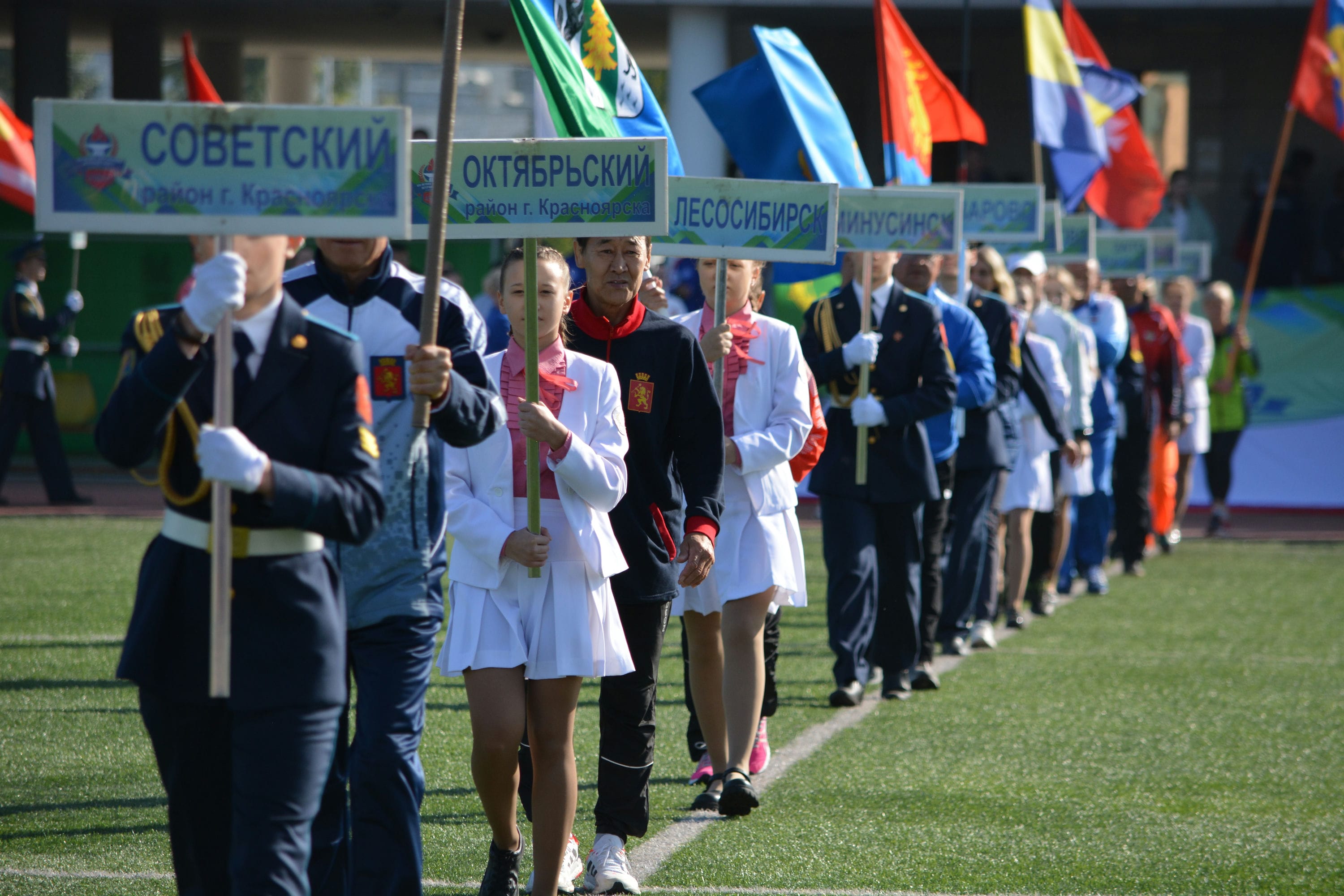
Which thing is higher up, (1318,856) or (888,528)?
(888,528)

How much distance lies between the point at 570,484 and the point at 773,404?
73.0 inches

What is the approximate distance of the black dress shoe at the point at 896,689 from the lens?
8.58 m

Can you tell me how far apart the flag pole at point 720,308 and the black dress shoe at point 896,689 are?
2728 mm

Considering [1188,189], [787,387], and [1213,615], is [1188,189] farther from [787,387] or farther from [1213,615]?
[787,387]

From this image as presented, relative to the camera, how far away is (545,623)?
15.4 feet

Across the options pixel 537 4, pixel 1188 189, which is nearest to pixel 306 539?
pixel 537 4

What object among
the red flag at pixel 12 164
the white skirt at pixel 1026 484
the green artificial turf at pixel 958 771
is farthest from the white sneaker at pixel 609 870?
the red flag at pixel 12 164

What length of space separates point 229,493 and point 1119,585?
1116 cm

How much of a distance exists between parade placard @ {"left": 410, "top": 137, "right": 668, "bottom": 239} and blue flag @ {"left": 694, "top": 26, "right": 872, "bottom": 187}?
2831 mm

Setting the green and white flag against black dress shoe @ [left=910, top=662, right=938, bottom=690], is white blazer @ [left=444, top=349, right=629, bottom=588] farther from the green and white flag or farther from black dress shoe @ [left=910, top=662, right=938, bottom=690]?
black dress shoe @ [left=910, top=662, right=938, bottom=690]

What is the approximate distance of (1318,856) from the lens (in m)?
5.71

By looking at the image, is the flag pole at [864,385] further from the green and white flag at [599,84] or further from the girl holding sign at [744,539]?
the green and white flag at [599,84]

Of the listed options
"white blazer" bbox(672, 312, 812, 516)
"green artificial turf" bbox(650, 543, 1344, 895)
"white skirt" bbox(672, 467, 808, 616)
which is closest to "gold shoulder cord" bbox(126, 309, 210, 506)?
"green artificial turf" bbox(650, 543, 1344, 895)

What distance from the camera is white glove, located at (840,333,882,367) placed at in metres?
7.96
